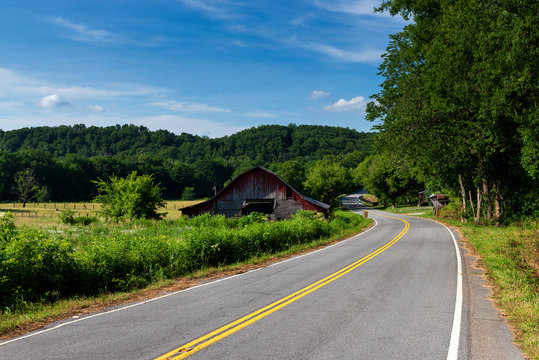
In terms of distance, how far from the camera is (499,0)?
75.2ft

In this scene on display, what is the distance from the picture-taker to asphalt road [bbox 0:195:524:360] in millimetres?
5805

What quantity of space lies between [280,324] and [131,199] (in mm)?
30966

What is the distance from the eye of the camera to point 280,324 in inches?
279

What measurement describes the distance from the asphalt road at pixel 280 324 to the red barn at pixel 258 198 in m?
24.7

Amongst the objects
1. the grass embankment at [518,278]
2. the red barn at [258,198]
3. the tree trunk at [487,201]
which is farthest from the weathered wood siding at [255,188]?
the grass embankment at [518,278]

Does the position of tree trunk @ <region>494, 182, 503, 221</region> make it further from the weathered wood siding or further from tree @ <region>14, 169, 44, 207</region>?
tree @ <region>14, 169, 44, 207</region>

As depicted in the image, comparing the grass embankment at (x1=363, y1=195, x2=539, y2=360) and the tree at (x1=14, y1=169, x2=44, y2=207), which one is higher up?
the tree at (x1=14, y1=169, x2=44, y2=207)

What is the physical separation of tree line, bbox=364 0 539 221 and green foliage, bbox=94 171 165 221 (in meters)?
22.7

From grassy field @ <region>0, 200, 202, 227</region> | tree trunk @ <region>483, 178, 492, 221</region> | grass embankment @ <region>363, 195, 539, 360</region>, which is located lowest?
grassy field @ <region>0, 200, 202, 227</region>

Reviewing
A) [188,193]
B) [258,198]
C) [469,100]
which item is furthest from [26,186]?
[469,100]

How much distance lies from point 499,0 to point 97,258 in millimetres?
26840

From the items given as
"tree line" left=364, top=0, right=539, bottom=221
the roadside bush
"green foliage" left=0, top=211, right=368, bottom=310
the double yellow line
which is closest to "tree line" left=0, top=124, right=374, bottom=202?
"tree line" left=364, top=0, right=539, bottom=221

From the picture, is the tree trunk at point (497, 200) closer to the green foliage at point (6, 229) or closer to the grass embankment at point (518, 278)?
the grass embankment at point (518, 278)

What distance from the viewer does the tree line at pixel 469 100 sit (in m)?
21.4
